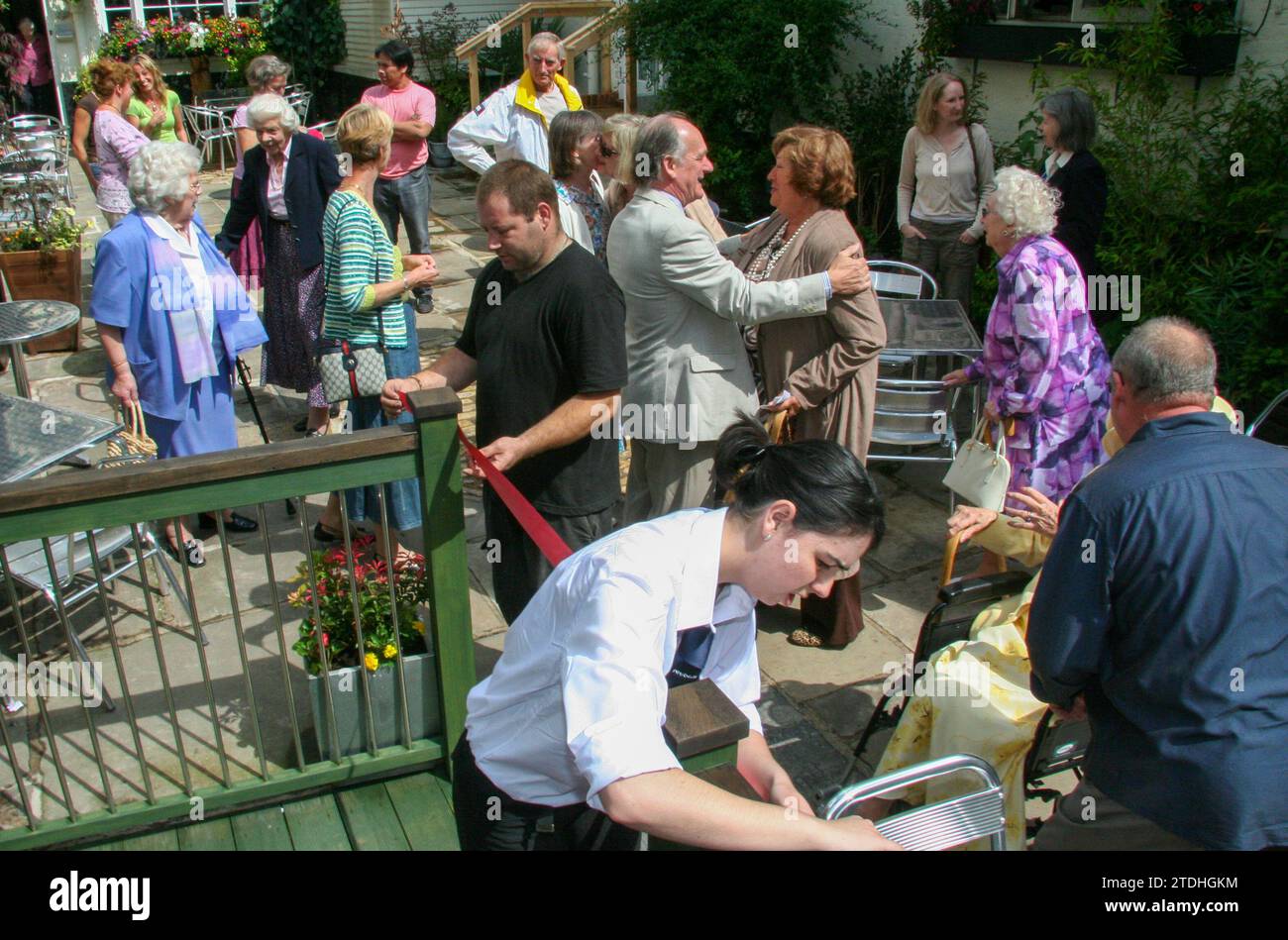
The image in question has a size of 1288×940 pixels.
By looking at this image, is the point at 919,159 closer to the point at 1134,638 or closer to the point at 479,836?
the point at 1134,638

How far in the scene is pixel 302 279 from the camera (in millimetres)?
5578

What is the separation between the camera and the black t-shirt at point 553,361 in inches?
128

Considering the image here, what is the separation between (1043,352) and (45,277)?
22.6 ft

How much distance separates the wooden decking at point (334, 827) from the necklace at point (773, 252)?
216 centimetres

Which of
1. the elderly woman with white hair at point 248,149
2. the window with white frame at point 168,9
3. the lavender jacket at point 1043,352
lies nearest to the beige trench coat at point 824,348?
the lavender jacket at point 1043,352

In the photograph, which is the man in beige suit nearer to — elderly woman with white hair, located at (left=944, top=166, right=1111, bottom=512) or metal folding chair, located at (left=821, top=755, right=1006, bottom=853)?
elderly woman with white hair, located at (left=944, top=166, right=1111, bottom=512)

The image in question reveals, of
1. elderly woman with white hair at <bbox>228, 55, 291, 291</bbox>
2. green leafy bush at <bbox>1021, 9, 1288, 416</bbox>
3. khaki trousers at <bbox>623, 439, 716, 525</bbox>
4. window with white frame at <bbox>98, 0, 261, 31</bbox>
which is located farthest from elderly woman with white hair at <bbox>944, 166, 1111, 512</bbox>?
window with white frame at <bbox>98, 0, 261, 31</bbox>

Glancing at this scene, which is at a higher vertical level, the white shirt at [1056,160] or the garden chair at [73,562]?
the white shirt at [1056,160]

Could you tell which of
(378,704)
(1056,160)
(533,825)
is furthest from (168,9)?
(533,825)

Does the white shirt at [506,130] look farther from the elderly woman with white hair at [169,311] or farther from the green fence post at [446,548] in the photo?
the green fence post at [446,548]

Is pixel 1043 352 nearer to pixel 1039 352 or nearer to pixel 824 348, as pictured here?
pixel 1039 352
